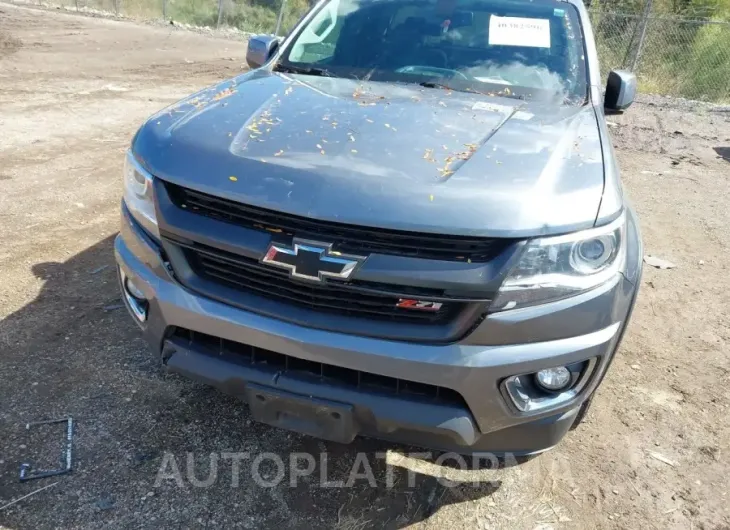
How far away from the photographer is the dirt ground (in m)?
2.47

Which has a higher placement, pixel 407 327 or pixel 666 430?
pixel 407 327

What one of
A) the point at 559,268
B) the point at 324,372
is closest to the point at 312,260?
the point at 324,372

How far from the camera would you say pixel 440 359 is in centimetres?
195

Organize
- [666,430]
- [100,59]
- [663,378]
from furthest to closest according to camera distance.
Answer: [100,59], [663,378], [666,430]

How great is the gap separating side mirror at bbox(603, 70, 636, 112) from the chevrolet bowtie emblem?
7.66 ft

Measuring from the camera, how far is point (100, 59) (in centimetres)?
1232

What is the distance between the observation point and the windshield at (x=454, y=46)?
3.26 m

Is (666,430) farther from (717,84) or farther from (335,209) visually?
(717,84)

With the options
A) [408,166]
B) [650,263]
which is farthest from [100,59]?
[408,166]

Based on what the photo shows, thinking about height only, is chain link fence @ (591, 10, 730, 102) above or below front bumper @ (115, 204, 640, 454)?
below

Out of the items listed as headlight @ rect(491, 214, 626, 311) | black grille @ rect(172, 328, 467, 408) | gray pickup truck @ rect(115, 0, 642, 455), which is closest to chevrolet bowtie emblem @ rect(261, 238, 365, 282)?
gray pickup truck @ rect(115, 0, 642, 455)

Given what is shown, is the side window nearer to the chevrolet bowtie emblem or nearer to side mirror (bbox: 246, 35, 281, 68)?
side mirror (bbox: 246, 35, 281, 68)

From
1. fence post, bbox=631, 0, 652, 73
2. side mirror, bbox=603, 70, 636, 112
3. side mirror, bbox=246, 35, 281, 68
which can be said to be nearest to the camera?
side mirror, bbox=603, 70, 636, 112

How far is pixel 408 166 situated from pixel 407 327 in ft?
1.84
